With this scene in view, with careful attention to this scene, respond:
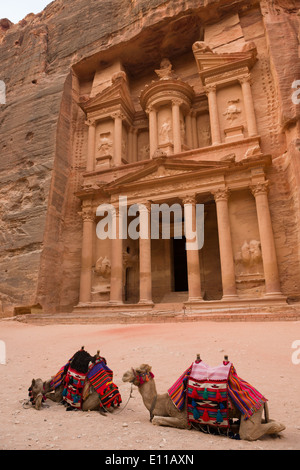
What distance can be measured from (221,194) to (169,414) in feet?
45.9

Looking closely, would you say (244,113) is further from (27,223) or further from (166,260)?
(27,223)

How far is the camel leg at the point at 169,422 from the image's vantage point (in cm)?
323

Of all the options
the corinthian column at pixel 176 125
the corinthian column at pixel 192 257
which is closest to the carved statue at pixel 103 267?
the corinthian column at pixel 192 257

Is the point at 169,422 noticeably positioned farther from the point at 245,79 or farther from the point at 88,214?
the point at 245,79

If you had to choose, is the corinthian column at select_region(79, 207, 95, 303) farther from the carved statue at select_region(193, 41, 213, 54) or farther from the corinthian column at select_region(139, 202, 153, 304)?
the carved statue at select_region(193, 41, 213, 54)

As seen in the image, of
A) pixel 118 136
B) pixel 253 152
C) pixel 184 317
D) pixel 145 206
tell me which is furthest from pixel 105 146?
pixel 184 317

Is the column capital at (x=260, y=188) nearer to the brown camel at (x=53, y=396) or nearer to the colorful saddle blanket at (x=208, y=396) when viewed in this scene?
the colorful saddle blanket at (x=208, y=396)

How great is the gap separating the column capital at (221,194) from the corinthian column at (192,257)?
1205 mm

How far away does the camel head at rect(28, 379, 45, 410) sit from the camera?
153 inches

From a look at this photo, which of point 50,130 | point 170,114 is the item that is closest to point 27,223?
point 50,130

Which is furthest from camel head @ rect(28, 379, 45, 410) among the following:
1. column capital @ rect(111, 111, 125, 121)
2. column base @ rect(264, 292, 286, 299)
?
column capital @ rect(111, 111, 125, 121)

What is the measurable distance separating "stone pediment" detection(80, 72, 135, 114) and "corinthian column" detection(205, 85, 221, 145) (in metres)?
6.16

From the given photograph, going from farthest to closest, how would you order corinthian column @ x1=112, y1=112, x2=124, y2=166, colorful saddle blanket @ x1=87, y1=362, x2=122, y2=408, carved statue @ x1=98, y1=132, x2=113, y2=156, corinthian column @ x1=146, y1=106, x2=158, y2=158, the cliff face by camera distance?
carved statue @ x1=98, y1=132, x2=113, y2=156, corinthian column @ x1=112, y1=112, x2=124, y2=166, corinthian column @ x1=146, y1=106, x2=158, y2=158, the cliff face, colorful saddle blanket @ x1=87, y1=362, x2=122, y2=408

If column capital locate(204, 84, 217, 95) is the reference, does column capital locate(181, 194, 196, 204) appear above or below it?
below
